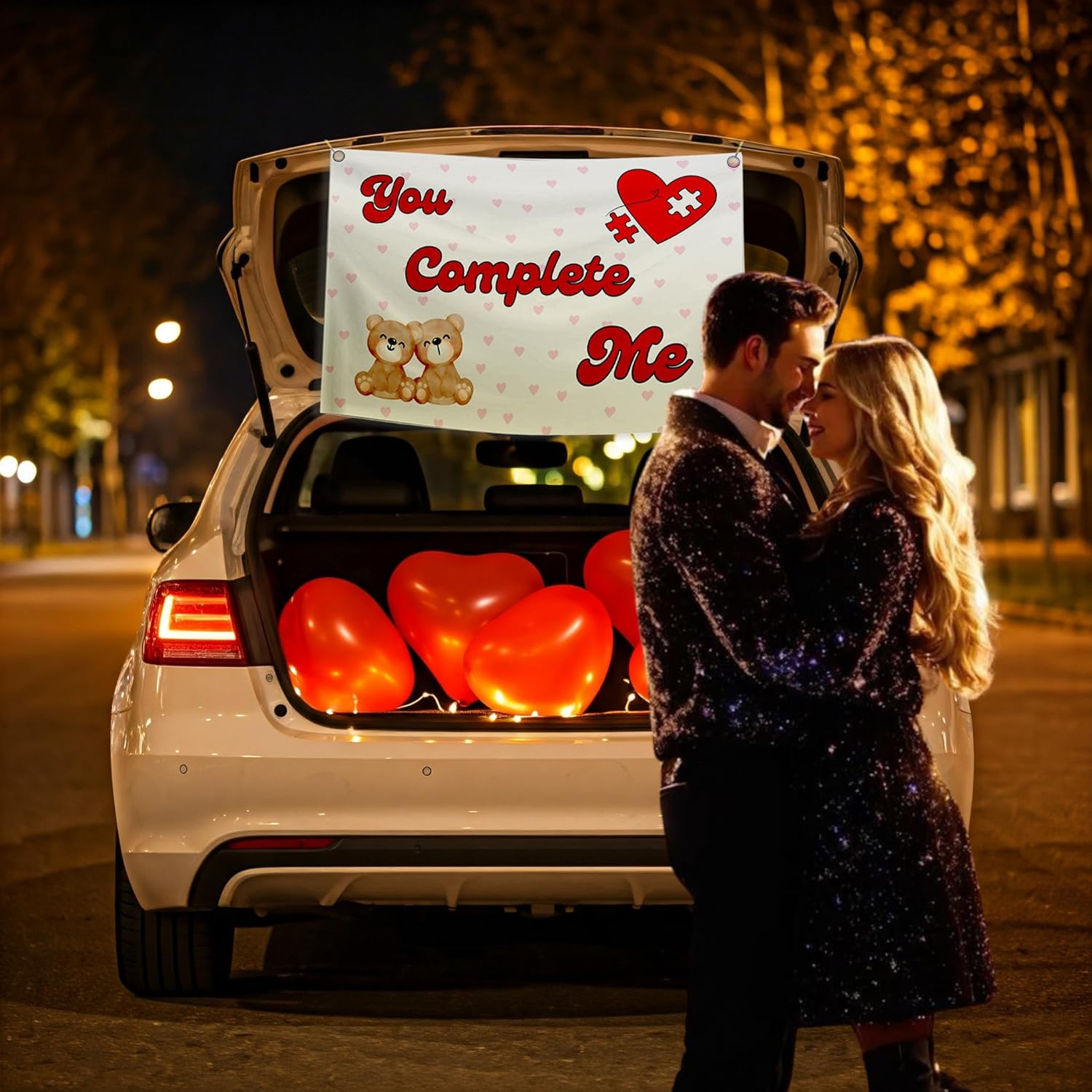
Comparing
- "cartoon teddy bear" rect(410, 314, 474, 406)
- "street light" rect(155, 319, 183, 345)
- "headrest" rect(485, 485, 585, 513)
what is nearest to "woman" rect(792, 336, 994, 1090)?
"cartoon teddy bear" rect(410, 314, 474, 406)

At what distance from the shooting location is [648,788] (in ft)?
17.1

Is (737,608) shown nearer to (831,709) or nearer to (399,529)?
(831,709)

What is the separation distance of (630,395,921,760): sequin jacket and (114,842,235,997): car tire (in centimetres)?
249

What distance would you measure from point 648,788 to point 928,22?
2534 cm

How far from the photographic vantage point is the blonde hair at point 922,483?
11.2ft

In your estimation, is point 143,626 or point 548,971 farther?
point 548,971

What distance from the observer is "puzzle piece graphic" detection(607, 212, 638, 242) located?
18.9 ft

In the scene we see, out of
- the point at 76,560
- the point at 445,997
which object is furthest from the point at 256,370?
the point at 76,560

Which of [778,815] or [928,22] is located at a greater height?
[928,22]

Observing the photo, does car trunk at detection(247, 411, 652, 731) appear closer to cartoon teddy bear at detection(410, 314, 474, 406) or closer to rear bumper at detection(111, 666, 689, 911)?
cartoon teddy bear at detection(410, 314, 474, 406)

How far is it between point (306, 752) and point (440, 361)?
1.17 m

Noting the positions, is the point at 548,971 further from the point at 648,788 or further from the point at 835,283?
the point at 835,283

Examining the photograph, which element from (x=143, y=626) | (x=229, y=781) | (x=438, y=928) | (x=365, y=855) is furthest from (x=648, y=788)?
(x=438, y=928)

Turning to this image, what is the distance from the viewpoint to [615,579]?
641cm
